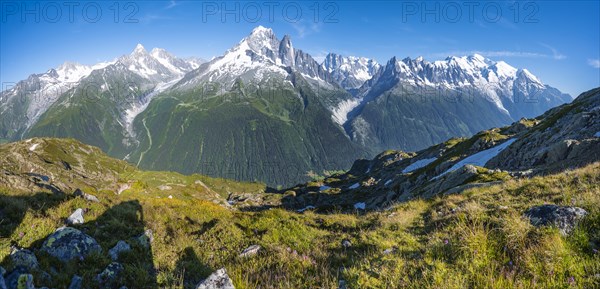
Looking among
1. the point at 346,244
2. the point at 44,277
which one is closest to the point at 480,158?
the point at 346,244

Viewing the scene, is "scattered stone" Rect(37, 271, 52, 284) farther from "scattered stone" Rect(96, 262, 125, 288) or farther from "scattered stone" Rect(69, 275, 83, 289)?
"scattered stone" Rect(96, 262, 125, 288)

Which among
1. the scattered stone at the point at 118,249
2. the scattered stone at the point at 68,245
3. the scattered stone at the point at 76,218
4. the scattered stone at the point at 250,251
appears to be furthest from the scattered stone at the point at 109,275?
the scattered stone at the point at 76,218

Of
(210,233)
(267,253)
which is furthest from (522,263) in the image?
(210,233)

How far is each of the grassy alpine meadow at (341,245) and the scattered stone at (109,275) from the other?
0.55 feet

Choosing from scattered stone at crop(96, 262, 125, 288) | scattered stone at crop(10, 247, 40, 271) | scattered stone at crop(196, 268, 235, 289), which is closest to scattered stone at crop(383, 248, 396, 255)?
scattered stone at crop(196, 268, 235, 289)

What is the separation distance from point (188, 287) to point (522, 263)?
7789 millimetres

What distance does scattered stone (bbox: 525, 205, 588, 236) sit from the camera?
24.5 ft

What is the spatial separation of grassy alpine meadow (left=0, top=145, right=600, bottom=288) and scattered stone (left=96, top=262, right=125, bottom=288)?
17 centimetres

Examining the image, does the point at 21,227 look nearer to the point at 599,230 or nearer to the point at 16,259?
the point at 16,259

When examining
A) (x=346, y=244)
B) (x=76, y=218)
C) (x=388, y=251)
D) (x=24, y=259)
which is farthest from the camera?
(x=76, y=218)

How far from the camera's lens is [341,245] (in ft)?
37.6

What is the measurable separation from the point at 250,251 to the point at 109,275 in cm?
429

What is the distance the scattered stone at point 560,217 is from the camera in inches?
294

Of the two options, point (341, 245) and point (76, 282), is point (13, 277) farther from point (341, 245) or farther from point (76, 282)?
point (341, 245)
